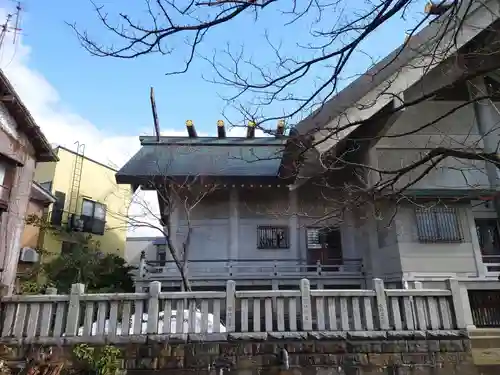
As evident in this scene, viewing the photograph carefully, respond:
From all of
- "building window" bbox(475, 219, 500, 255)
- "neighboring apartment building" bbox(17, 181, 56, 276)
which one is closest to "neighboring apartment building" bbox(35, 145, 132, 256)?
"neighboring apartment building" bbox(17, 181, 56, 276)

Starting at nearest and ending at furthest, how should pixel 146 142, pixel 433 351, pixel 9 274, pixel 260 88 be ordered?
pixel 260 88 → pixel 433 351 → pixel 9 274 → pixel 146 142

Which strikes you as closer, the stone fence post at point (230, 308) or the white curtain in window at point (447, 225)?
the stone fence post at point (230, 308)

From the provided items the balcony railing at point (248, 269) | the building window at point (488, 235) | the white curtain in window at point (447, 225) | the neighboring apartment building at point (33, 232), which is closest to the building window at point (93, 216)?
the neighboring apartment building at point (33, 232)

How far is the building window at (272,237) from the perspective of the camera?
12.8 meters

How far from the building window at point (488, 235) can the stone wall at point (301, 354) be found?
5.63m

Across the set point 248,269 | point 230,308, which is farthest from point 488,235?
point 230,308

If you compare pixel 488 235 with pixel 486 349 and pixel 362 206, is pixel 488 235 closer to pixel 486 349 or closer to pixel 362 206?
pixel 362 206

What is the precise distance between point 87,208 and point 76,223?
4.99ft

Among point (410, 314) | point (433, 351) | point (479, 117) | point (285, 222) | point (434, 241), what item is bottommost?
point (433, 351)

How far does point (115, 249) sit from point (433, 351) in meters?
19.2

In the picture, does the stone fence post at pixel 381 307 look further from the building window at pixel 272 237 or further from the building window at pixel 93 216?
the building window at pixel 93 216

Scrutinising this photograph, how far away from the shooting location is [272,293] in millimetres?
7121

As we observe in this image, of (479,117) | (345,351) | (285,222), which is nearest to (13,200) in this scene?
(345,351)

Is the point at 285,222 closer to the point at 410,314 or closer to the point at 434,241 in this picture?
the point at 434,241
